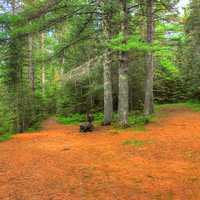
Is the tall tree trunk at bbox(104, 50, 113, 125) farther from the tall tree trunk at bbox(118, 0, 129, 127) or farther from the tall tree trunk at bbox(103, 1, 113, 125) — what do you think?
the tall tree trunk at bbox(118, 0, 129, 127)

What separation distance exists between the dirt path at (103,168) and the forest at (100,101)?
0.9 inches

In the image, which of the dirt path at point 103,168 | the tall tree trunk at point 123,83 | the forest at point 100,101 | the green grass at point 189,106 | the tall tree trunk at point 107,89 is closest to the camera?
the dirt path at point 103,168

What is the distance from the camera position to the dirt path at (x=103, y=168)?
15.6 ft

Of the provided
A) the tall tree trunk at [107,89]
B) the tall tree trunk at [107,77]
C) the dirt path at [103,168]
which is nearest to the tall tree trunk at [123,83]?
the tall tree trunk at [107,77]

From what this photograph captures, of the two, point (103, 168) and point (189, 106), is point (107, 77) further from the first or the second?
point (189, 106)

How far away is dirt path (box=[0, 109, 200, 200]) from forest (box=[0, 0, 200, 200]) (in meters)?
0.02

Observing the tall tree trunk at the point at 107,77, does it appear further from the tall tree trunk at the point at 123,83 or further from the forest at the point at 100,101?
the tall tree trunk at the point at 123,83

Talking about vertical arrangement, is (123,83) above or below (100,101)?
above

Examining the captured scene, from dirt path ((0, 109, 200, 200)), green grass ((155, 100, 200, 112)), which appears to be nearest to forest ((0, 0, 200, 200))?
dirt path ((0, 109, 200, 200))

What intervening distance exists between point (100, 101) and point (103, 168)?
482 inches

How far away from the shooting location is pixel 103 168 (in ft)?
20.1

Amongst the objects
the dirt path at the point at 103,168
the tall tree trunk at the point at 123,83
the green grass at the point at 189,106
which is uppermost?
the tall tree trunk at the point at 123,83

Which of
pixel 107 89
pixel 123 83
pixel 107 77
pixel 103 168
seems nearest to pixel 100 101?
pixel 107 89

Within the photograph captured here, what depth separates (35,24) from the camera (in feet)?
34.3
